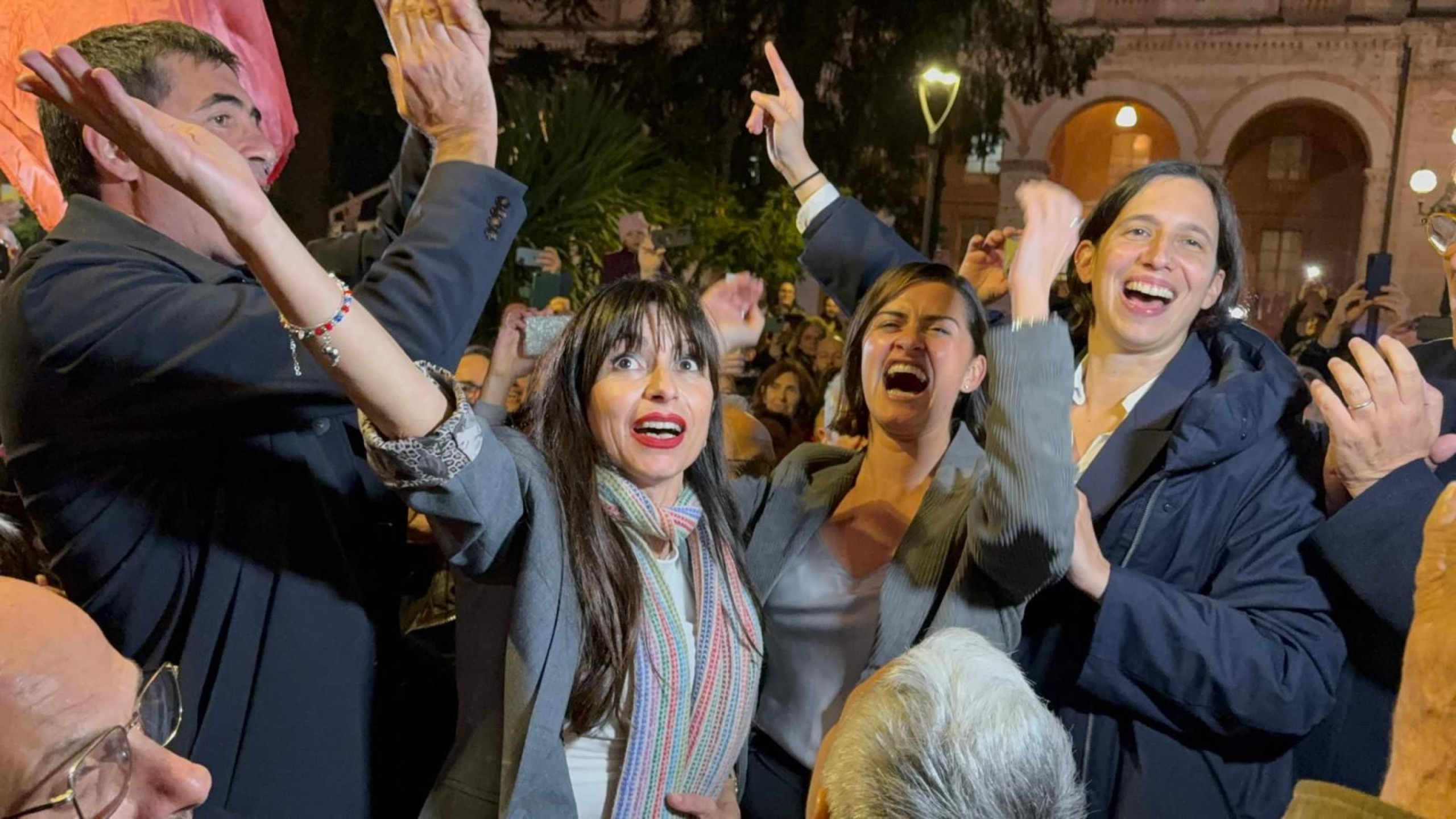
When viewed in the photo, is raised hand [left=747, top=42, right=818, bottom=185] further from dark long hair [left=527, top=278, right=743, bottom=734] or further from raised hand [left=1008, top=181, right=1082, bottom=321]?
raised hand [left=1008, top=181, right=1082, bottom=321]

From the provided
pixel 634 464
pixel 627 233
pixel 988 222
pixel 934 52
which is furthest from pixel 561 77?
pixel 988 222

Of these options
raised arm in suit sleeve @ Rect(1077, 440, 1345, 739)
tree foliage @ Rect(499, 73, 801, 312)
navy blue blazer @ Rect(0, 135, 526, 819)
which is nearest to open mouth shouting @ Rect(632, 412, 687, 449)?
navy blue blazer @ Rect(0, 135, 526, 819)

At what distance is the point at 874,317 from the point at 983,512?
78cm

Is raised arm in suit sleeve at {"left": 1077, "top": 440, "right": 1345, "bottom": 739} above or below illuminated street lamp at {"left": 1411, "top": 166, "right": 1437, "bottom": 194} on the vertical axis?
below

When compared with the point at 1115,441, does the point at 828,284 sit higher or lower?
higher

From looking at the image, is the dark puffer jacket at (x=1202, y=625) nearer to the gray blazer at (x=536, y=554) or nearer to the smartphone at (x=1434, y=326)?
the gray blazer at (x=536, y=554)

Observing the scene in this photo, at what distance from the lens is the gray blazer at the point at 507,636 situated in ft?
5.67

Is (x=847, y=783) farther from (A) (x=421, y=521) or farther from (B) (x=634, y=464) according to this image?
(A) (x=421, y=521)

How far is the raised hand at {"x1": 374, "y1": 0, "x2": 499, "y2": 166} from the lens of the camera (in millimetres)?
1831

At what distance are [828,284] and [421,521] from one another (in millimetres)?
1253

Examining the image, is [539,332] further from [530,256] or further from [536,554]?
[530,256]

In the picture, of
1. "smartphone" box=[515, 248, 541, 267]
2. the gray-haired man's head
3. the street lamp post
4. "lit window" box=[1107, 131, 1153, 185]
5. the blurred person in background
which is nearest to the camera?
the gray-haired man's head

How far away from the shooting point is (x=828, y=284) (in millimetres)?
3053

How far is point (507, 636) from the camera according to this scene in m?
1.87
